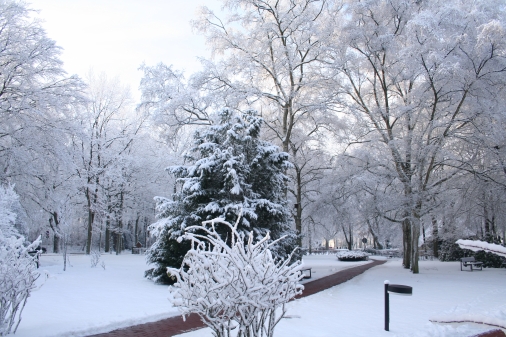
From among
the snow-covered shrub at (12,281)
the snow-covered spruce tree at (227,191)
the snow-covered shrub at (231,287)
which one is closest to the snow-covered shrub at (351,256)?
the snow-covered spruce tree at (227,191)

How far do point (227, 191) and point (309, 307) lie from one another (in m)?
5.02

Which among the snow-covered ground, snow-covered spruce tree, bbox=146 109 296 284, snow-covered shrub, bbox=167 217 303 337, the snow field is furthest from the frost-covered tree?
snow-covered shrub, bbox=167 217 303 337

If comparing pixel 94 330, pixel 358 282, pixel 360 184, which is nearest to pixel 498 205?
pixel 360 184

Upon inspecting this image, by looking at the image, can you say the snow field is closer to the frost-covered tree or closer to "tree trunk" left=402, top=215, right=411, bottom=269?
the frost-covered tree

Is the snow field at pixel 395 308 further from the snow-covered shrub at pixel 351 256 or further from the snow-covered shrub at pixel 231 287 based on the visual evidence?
the snow-covered shrub at pixel 351 256

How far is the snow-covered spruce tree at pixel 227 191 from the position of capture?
12.6 metres

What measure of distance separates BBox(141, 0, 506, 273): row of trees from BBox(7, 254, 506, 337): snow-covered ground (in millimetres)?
4960

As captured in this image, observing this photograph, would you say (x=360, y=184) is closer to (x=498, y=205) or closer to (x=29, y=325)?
(x=498, y=205)

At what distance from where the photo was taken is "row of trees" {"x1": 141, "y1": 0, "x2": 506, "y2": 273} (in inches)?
579

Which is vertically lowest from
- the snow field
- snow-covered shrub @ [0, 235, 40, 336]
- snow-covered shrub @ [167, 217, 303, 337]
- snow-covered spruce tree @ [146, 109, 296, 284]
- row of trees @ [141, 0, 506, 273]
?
the snow field

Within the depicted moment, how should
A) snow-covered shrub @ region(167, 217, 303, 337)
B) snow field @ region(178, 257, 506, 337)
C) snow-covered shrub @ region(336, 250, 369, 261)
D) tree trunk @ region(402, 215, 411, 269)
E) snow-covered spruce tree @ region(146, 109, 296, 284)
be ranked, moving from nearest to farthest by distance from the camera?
snow-covered shrub @ region(167, 217, 303, 337) < snow field @ region(178, 257, 506, 337) < snow-covered spruce tree @ region(146, 109, 296, 284) < tree trunk @ region(402, 215, 411, 269) < snow-covered shrub @ region(336, 250, 369, 261)

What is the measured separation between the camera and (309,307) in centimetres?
923

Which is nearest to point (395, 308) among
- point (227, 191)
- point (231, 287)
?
point (227, 191)

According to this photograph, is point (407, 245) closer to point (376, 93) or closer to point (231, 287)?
point (376, 93)
